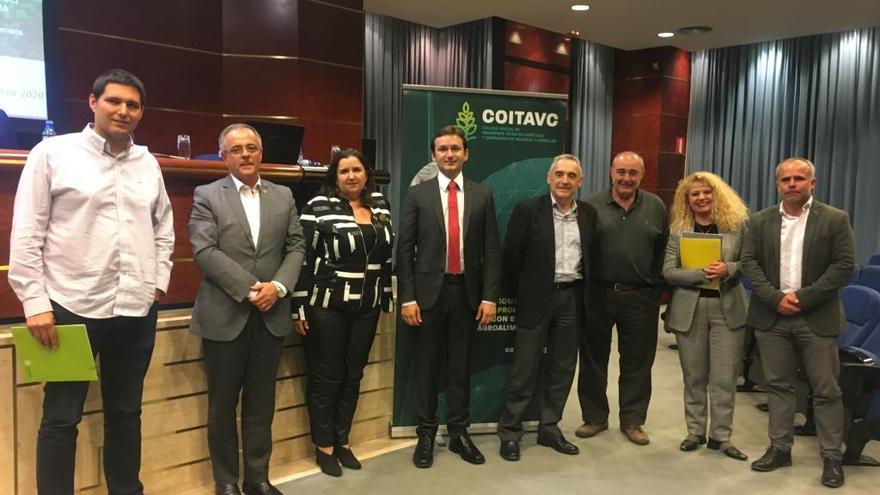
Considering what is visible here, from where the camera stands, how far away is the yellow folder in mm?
3363

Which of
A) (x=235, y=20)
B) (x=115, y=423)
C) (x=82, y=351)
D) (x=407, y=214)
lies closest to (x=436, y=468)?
(x=407, y=214)

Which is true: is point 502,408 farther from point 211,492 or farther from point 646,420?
point 211,492

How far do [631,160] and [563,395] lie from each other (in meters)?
1.27

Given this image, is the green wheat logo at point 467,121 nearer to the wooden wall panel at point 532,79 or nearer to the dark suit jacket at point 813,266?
the dark suit jacket at point 813,266

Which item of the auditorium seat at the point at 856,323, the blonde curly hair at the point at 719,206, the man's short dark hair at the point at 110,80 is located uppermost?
the man's short dark hair at the point at 110,80

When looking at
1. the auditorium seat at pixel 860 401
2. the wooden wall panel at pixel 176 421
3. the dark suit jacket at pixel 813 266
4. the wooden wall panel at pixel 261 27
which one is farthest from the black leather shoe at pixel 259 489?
the wooden wall panel at pixel 261 27

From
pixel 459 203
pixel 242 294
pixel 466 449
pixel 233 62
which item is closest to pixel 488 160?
pixel 459 203

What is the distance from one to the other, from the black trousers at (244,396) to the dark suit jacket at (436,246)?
2.37 feet

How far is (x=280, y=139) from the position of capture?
3.48 metres

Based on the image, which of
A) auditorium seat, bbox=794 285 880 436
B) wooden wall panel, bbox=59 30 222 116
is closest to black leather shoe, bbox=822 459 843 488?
auditorium seat, bbox=794 285 880 436

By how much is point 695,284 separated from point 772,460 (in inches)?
36.3

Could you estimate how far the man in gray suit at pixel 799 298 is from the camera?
10.1 feet

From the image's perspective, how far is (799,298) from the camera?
3.08 meters

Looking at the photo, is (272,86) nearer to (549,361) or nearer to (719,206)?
(549,361)
